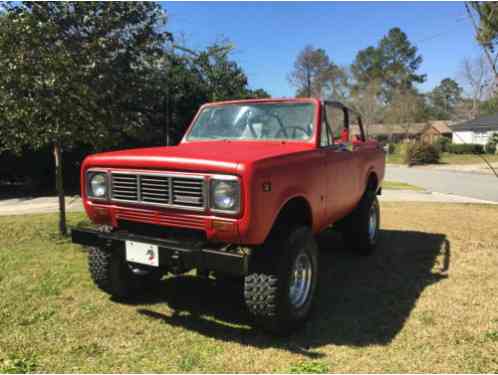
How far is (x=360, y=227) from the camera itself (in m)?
5.64

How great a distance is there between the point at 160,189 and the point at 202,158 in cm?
45

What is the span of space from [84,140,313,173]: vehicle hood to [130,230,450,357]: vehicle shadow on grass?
142cm

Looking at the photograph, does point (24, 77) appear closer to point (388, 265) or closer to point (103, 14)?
point (103, 14)

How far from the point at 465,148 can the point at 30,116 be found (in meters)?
37.8

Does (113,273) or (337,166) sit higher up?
(337,166)

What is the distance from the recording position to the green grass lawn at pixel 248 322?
3.03m

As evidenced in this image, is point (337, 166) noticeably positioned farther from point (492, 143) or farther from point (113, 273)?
point (492, 143)

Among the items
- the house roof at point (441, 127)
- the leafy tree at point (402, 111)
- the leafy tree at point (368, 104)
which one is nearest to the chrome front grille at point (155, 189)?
the leafy tree at point (368, 104)

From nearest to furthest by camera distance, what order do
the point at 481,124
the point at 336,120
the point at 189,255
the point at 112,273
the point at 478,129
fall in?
1. the point at 189,255
2. the point at 112,273
3. the point at 336,120
4. the point at 478,129
5. the point at 481,124

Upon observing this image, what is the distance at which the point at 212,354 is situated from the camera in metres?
3.12

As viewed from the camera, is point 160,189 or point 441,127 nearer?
point 160,189

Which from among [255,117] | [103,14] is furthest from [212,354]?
[103,14]

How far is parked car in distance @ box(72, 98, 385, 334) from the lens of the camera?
297 centimetres

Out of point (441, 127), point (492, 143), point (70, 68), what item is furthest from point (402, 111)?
point (70, 68)
